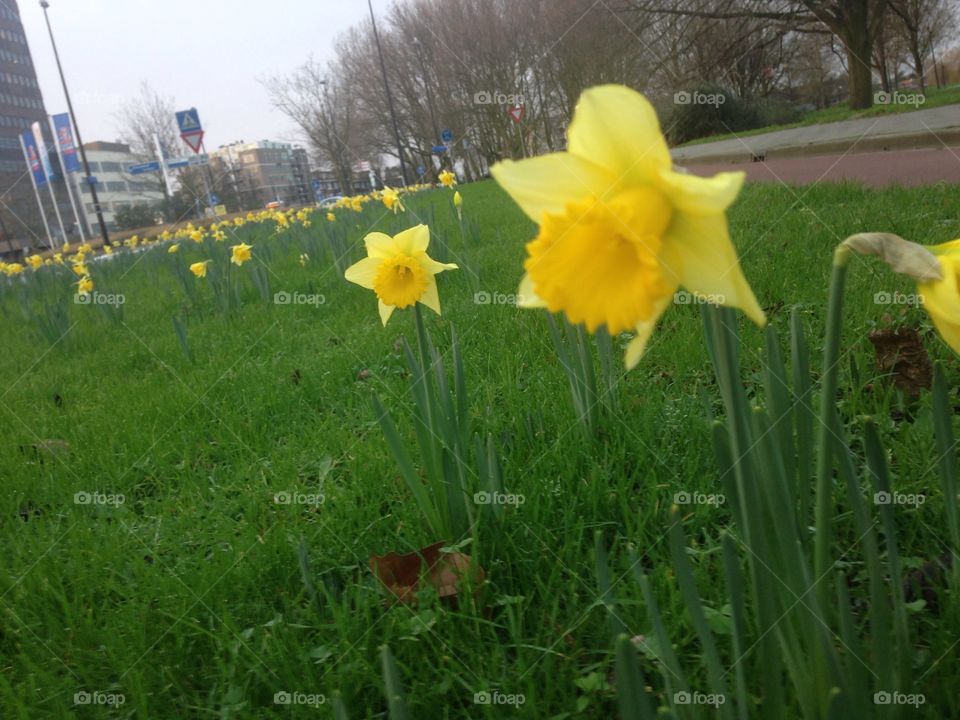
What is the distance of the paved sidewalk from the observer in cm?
693

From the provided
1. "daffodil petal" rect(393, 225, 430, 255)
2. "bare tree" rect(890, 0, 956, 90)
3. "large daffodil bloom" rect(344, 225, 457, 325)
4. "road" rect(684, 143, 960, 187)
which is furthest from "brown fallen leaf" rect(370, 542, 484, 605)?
"bare tree" rect(890, 0, 956, 90)

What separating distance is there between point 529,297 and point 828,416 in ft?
1.18

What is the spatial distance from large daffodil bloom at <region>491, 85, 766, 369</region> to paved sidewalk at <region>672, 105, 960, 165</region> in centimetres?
562

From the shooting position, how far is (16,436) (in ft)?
8.13

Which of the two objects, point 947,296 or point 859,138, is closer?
point 947,296

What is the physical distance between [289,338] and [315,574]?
2209 mm

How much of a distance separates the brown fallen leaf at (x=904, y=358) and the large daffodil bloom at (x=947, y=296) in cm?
119

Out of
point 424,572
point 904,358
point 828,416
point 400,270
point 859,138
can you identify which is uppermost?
point 859,138

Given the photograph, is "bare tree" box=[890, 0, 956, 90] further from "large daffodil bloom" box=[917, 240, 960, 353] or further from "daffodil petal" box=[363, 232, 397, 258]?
"large daffodil bloom" box=[917, 240, 960, 353]

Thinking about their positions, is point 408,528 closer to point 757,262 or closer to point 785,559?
point 785,559

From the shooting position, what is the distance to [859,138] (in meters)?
7.98

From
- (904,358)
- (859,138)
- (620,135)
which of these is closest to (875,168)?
(859,138)

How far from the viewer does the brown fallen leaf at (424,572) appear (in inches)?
49.4

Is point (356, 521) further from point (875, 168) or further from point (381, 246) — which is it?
point (875, 168)
